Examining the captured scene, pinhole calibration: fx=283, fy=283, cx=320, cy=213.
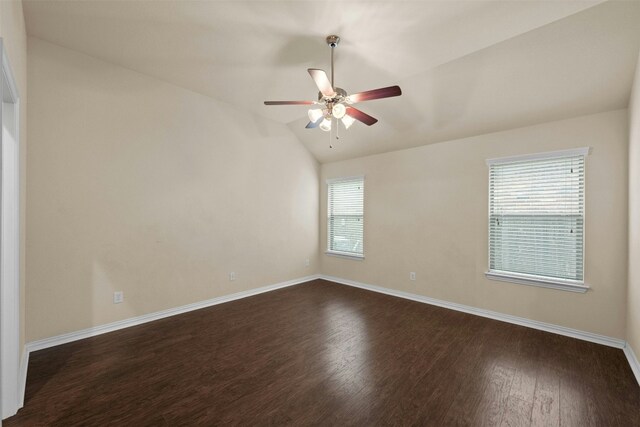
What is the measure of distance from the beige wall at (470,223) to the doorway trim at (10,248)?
431 centimetres

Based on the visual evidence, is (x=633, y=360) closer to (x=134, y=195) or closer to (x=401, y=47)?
(x=401, y=47)

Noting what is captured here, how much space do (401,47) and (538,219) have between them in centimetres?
257

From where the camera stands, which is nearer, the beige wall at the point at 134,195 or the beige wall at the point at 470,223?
the beige wall at the point at 134,195

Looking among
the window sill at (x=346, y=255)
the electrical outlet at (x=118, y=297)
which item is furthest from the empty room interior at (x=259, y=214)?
the window sill at (x=346, y=255)

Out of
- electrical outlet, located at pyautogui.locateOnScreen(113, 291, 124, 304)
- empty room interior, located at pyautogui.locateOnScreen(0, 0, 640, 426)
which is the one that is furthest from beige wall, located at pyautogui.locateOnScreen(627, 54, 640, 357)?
electrical outlet, located at pyautogui.locateOnScreen(113, 291, 124, 304)

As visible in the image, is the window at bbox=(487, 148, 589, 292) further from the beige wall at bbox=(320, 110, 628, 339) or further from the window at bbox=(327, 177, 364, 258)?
the window at bbox=(327, 177, 364, 258)

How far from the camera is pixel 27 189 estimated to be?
270 centimetres

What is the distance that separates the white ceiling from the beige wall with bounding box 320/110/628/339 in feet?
1.06

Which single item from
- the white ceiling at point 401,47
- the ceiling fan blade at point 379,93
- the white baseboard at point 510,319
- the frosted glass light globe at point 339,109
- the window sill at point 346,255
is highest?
the white ceiling at point 401,47

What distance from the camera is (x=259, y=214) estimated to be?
4730mm

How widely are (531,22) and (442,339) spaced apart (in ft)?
9.98

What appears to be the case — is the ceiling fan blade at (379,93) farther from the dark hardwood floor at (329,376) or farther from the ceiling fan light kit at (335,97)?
the dark hardwood floor at (329,376)

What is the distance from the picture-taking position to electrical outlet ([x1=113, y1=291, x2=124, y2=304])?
3227mm

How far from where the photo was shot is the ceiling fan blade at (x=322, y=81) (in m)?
2.17
